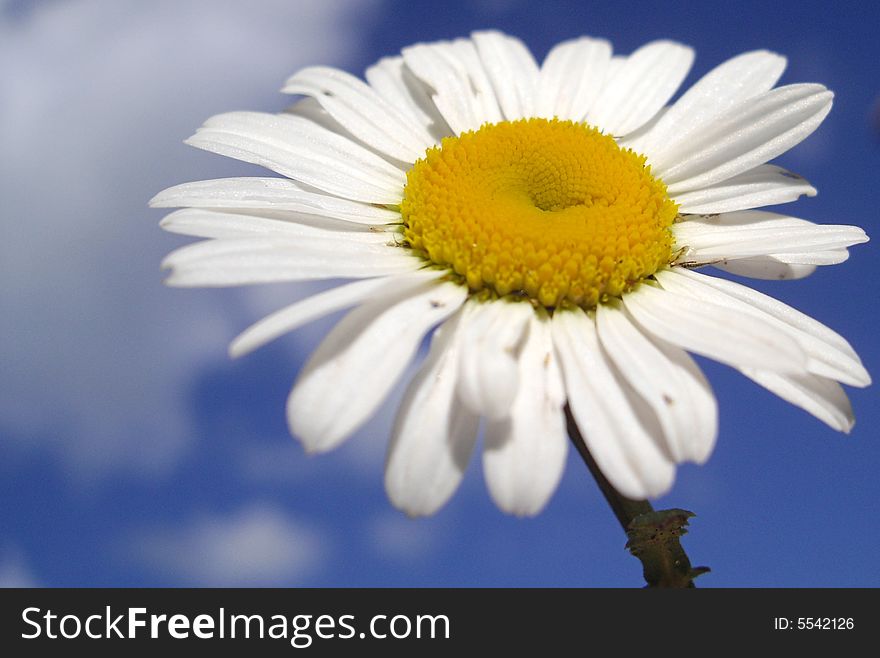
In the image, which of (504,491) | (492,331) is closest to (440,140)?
(492,331)

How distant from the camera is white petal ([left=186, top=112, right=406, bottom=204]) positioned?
392 cm

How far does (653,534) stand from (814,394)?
2.50 feet

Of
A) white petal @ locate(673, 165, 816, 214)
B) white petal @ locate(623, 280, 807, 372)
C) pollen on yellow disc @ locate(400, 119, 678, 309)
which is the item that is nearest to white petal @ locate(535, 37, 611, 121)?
pollen on yellow disc @ locate(400, 119, 678, 309)

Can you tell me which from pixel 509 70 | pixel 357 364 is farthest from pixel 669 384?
pixel 509 70

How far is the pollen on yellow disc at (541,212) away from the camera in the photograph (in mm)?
3385

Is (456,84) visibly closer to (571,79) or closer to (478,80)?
(478,80)

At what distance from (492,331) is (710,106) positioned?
1.99 metres

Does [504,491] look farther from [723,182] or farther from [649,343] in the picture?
[723,182]

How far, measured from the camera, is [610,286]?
3424mm

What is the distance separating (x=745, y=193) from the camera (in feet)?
13.4

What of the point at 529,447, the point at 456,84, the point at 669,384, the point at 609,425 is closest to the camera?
the point at 529,447

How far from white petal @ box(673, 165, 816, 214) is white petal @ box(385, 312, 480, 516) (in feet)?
5.26

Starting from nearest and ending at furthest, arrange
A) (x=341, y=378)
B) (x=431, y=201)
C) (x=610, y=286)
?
(x=341, y=378)
(x=610, y=286)
(x=431, y=201)

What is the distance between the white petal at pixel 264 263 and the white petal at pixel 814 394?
1.37 meters
